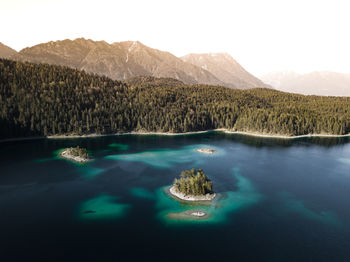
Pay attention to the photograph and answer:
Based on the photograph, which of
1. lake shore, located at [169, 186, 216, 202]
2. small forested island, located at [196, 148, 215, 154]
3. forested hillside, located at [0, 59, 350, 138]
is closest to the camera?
lake shore, located at [169, 186, 216, 202]

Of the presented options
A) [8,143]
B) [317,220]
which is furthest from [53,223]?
[8,143]

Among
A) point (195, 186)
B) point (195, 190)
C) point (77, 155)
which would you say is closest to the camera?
point (195, 190)

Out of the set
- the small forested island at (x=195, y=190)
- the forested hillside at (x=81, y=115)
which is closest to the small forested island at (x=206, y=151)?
the small forested island at (x=195, y=190)

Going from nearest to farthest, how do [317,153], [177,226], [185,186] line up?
[177,226] < [185,186] < [317,153]

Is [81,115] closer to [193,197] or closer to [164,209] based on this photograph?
[193,197]

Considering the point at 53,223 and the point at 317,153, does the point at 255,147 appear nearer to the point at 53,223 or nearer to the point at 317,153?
the point at 317,153

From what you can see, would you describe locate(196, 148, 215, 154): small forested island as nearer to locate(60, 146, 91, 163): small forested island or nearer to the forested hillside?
locate(60, 146, 91, 163): small forested island

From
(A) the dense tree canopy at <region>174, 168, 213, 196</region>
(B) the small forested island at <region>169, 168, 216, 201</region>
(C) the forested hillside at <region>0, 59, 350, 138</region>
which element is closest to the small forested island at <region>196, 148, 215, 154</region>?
(B) the small forested island at <region>169, 168, 216, 201</region>

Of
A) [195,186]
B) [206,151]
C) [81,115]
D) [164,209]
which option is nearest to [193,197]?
[195,186]
